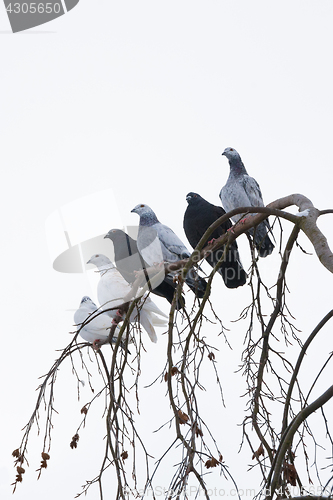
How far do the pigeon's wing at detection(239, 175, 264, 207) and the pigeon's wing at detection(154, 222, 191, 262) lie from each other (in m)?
0.75

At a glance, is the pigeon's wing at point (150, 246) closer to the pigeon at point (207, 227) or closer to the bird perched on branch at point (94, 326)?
the pigeon at point (207, 227)

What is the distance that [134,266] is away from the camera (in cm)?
493

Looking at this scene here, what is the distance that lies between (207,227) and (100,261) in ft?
2.95

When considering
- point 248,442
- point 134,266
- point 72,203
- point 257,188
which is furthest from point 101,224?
point 248,442

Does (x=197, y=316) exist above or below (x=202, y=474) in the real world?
above

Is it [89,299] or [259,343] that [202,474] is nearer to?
[259,343]

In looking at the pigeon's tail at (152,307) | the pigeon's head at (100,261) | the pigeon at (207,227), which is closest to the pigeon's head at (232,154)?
the pigeon at (207,227)

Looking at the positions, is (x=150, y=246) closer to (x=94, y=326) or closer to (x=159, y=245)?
(x=159, y=245)

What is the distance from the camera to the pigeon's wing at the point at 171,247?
459 centimetres

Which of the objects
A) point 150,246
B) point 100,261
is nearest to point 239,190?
point 150,246

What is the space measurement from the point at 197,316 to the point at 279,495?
948mm

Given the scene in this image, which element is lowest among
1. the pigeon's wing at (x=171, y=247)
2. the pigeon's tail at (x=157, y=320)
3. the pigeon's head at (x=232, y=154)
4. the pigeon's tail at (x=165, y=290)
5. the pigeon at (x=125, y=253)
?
the pigeon's tail at (x=157, y=320)

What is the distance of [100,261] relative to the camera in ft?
15.3

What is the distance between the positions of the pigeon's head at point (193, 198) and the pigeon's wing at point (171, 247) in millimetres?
373
